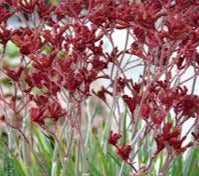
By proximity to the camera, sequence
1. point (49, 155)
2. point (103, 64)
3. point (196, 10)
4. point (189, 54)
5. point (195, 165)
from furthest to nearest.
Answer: point (49, 155), point (195, 165), point (196, 10), point (103, 64), point (189, 54)

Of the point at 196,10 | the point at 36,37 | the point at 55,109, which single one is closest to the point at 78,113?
the point at 55,109

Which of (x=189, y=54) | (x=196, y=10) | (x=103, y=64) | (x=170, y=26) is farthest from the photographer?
(x=196, y=10)

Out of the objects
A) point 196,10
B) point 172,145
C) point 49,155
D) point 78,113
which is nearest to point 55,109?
point 78,113

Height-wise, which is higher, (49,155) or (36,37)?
(36,37)

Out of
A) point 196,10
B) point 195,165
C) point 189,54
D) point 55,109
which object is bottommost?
point 195,165

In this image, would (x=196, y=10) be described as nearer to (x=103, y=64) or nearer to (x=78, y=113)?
(x=103, y=64)

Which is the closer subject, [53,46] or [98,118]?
[53,46]

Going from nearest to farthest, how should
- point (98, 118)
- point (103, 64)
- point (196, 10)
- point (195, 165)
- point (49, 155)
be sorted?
1. point (103, 64)
2. point (196, 10)
3. point (195, 165)
4. point (49, 155)
5. point (98, 118)

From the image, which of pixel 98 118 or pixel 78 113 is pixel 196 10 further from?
pixel 98 118

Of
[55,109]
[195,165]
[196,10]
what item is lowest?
[195,165]
